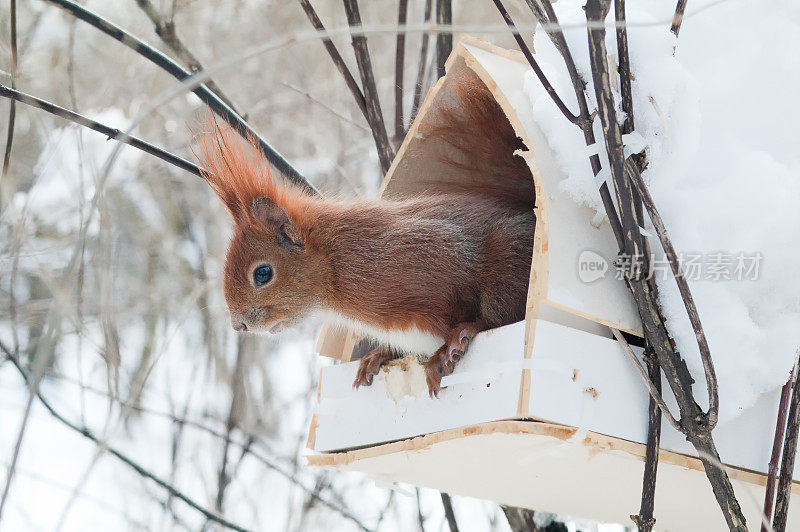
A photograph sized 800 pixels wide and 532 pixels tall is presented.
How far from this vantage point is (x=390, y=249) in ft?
6.54

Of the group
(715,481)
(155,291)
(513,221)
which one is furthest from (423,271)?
(155,291)

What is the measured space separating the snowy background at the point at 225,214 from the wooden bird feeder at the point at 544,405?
0.09m

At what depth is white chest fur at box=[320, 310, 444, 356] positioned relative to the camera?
79.0 inches

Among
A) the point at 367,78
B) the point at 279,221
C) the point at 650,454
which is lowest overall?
A: the point at 650,454

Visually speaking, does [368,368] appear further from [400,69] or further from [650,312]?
[400,69]

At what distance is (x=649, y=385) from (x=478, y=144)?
2.97ft

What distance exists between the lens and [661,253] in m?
1.61

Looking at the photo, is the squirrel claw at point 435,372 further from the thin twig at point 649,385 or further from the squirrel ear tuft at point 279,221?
the squirrel ear tuft at point 279,221

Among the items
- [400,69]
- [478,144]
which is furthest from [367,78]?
[478,144]

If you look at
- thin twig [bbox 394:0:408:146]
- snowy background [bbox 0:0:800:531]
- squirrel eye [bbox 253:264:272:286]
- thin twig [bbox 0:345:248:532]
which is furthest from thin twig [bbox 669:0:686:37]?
thin twig [bbox 0:345:248:532]

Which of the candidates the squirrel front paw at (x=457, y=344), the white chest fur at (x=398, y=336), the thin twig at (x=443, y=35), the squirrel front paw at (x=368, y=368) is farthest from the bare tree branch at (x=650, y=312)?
the thin twig at (x=443, y=35)

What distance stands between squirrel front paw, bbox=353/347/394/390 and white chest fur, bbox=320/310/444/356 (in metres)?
0.04

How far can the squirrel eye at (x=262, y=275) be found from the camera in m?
2.12

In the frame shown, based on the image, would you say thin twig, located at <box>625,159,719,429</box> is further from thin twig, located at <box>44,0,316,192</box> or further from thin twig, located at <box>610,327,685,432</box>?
thin twig, located at <box>44,0,316,192</box>
